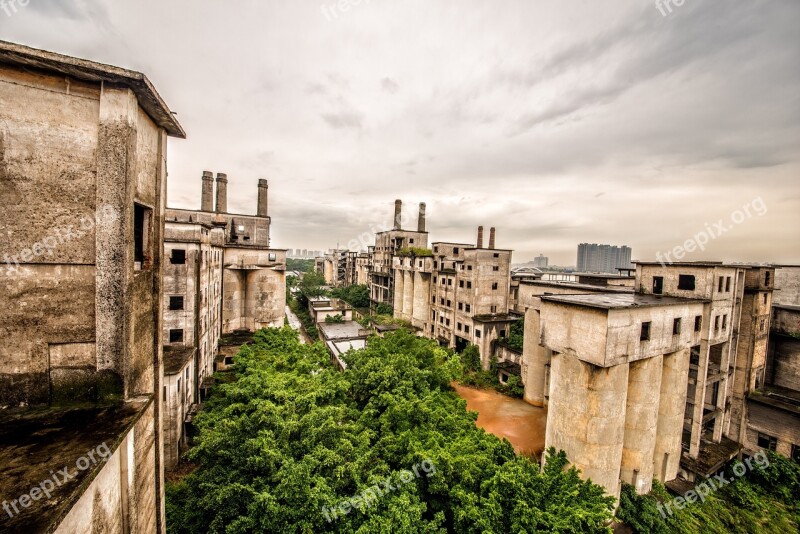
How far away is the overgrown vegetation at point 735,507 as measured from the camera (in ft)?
49.4

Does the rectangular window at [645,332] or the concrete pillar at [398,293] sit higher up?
the rectangular window at [645,332]

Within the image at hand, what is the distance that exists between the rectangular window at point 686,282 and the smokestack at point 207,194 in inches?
1505

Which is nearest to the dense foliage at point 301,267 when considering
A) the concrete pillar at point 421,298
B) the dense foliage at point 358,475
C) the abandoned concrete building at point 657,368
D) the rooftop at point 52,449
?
the concrete pillar at point 421,298

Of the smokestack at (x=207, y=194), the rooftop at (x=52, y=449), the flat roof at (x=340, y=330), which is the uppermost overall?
the smokestack at (x=207, y=194)

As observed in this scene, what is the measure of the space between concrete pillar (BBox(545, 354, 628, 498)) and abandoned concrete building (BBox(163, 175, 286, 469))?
57.7 feet

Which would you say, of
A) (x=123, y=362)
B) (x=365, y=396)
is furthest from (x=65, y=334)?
(x=365, y=396)

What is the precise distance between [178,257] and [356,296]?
141ft

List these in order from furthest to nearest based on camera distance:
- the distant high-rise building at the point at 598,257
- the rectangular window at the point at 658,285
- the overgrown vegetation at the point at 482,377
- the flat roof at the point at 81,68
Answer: the distant high-rise building at the point at 598,257
the overgrown vegetation at the point at 482,377
the rectangular window at the point at 658,285
the flat roof at the point at 81,68

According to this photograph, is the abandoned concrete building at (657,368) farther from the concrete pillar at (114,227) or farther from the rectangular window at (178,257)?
the rectangular window at (178,257)

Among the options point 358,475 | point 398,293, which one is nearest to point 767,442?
point 358,475

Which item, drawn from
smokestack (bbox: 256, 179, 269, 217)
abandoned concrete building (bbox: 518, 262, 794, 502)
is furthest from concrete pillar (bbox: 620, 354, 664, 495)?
smokestack (bbox: 256, 179, 269, 217)

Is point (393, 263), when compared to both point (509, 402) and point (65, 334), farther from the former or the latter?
point (65, 334)

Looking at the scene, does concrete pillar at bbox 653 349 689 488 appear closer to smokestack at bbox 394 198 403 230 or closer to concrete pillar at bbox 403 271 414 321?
concrete pillar at bbox 403 271 414 321

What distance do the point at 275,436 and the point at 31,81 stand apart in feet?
36.0
